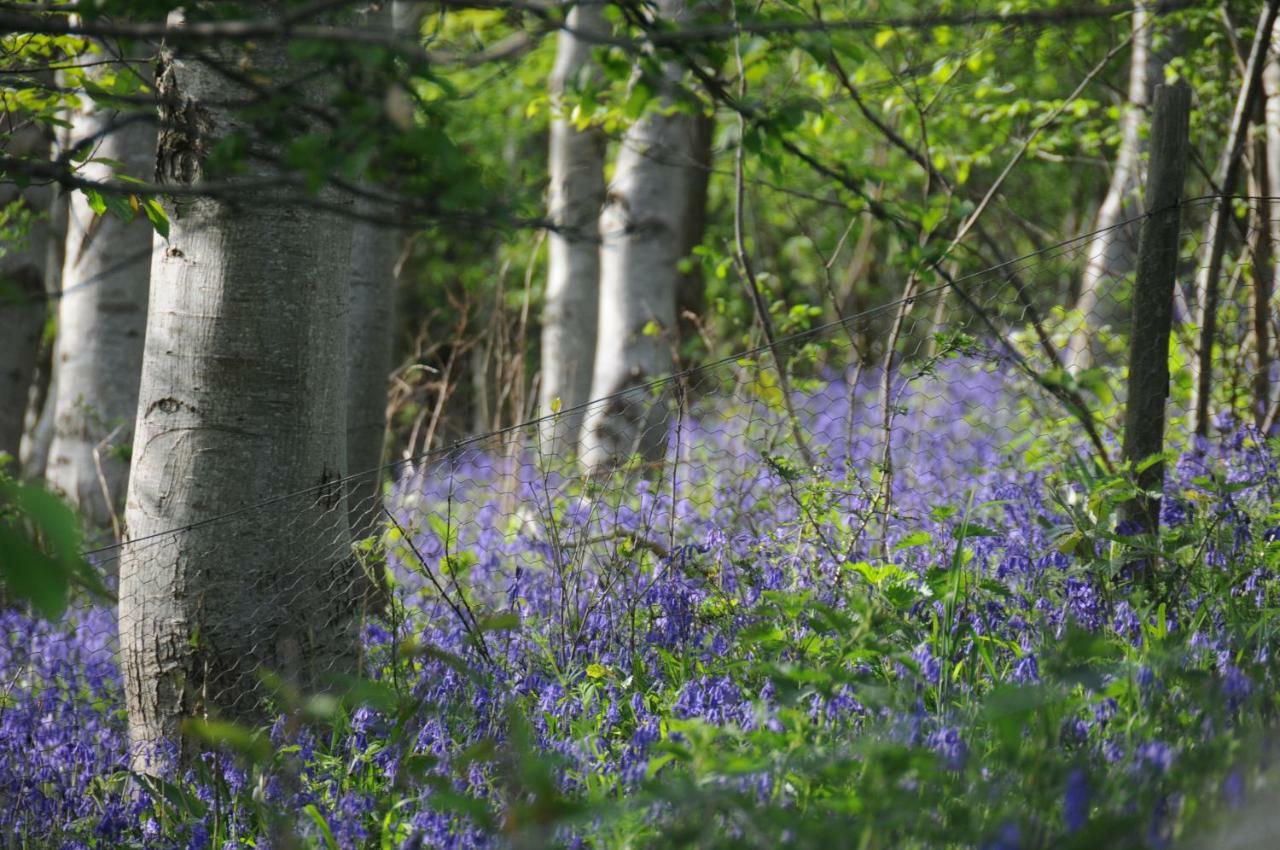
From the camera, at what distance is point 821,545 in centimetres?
321

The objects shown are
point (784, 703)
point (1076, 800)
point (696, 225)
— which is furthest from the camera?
point (696, 225)

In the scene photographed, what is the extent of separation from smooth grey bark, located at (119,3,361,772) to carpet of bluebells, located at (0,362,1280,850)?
0.79 ft

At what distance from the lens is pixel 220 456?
2.90 m

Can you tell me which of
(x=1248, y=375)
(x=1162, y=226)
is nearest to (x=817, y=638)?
(x=1162, y=226)

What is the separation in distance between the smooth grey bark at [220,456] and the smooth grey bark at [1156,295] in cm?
220

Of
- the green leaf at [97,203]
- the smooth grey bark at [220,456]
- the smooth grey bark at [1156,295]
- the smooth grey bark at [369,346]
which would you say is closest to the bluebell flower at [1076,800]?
the smooth grey bark at [1156,295]

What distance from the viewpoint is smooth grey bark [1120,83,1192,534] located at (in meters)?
3.10

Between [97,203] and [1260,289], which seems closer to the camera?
[97,203]

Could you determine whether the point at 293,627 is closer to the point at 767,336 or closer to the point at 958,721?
the point at 958,721

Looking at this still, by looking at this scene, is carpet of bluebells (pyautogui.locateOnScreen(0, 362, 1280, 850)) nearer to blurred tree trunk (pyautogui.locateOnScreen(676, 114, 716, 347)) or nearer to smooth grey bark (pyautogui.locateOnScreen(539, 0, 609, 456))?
smooth grey bark (pyautogui.locateOnScreen(539, 0, 609, 456))

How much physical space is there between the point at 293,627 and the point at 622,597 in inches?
34.7

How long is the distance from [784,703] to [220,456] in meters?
1.67

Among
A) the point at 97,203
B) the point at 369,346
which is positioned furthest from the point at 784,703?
the point at 369,346

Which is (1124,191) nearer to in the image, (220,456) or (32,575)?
(220,456)
